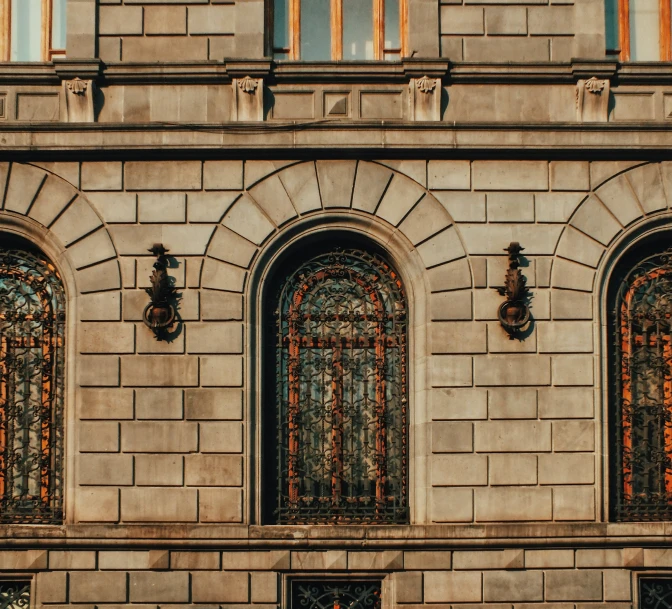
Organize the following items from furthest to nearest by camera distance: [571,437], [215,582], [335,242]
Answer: [335,242] < [571,437] < [215,582]

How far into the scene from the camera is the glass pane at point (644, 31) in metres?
16.0

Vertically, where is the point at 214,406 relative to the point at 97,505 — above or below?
above

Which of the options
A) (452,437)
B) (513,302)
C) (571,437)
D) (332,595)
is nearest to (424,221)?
(513,302)

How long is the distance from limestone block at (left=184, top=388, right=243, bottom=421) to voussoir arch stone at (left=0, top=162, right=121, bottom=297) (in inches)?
70.7

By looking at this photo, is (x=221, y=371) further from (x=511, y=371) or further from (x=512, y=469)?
(x=512, y=469)

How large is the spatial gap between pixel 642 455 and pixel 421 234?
407 cm

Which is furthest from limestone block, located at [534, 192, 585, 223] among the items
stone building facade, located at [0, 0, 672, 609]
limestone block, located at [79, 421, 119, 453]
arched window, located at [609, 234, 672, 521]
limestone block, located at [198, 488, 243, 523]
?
limestone block, located at [79, 421, 119, 453]

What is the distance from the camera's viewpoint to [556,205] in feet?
49.4

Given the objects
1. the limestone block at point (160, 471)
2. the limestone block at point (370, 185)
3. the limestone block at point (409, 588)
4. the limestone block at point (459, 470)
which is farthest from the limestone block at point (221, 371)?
the limestone block at point (409, 588)

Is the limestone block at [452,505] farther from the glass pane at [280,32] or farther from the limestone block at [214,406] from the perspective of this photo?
the glass pane at [280,32]

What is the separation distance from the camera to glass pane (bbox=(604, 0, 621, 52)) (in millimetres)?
16047

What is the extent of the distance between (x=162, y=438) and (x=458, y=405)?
378 cm

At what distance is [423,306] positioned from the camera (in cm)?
1498

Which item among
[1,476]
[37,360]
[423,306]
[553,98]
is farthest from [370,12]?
[1,476]
